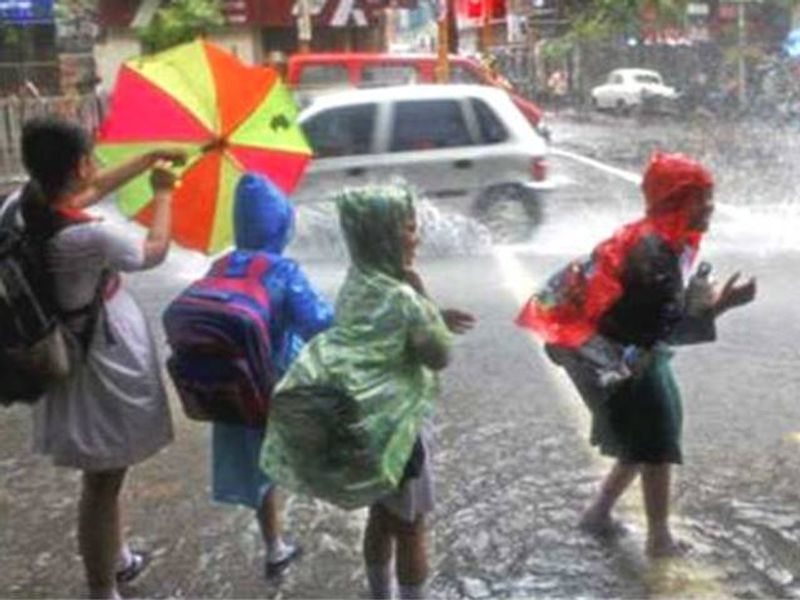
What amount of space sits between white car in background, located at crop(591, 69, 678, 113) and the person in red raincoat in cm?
4097

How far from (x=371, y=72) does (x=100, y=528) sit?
54.1ft

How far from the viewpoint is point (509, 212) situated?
44.2ft

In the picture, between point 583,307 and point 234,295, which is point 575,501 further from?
point 234,295

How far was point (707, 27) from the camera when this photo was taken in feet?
166

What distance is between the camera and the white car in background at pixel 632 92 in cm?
4475

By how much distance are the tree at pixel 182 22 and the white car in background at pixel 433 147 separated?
1671 centimetres

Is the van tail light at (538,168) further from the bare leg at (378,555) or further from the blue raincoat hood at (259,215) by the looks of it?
the bare leg at (378,555)

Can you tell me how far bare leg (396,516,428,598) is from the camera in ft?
13.3

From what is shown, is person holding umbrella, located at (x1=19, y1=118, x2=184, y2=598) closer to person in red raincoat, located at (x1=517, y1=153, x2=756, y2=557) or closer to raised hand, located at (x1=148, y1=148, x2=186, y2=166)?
raised hand, located at (x1=148, y1=148, x2=186, y2=166)

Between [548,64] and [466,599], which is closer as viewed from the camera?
[466,599]

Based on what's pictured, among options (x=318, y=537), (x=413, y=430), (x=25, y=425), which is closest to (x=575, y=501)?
(x=318, y=537)

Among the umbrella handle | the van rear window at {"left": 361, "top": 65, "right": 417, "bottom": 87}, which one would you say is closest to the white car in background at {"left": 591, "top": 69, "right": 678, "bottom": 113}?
the van rear window at {"left": 361, "top": 65, "right": 417, "bottom": 87}

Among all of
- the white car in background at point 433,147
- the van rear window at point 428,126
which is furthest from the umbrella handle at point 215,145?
the van rear window at point 428,126

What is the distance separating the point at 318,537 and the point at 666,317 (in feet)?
5.45
